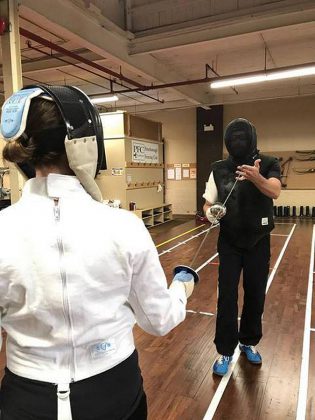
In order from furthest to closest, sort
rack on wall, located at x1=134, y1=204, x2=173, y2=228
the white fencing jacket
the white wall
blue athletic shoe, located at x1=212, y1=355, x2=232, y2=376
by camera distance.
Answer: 1. the white wall
2. rack on wall, located at x1=134, y1=204, x2=173, y2=228
3. blue athletic shoe, located at x1=212, y1=355, x2=232, y2=376
4. the white fencing jacket

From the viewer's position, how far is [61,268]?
0.70m

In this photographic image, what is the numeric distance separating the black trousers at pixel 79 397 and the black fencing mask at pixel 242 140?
5.35ft

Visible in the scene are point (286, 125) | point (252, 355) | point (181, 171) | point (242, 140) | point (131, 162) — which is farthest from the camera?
point (181, 171)

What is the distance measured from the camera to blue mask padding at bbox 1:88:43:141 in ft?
2.32

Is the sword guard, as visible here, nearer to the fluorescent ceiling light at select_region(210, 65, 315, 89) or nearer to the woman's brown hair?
the woman's brown hair

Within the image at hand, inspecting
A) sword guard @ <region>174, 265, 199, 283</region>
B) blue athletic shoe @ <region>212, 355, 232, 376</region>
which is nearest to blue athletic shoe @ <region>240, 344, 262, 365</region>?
blue athletic shoe @ <region>212, 355, 232, 376</region>

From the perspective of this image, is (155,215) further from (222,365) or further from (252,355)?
(222,365)

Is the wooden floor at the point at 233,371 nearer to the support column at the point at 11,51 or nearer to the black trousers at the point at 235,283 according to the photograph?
the black trousers at the point at 235,283

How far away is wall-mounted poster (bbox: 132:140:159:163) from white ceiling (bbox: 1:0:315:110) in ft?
5.18

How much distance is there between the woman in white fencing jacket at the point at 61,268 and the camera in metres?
0.70

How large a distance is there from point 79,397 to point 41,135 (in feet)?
1.82

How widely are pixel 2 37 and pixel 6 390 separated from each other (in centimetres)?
417

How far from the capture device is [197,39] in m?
5.71

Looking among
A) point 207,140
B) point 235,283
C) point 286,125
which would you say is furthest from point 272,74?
point 235,283
